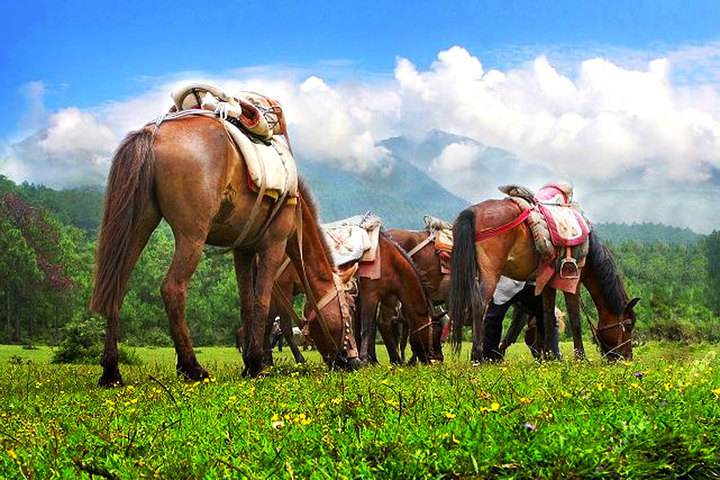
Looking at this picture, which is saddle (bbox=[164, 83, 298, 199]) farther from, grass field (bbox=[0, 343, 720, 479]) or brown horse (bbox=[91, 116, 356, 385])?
grass field (bbox=[0, 343, 720, 479])

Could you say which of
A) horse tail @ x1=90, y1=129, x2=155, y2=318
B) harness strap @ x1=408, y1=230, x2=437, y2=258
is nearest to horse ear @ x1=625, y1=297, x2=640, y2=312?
harness strap @ x1=408, y1=230, x2=437, y2=258

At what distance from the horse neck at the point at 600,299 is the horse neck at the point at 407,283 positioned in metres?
2.45

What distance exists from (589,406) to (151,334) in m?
28.8

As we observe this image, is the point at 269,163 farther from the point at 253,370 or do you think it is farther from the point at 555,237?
the point at 555,237

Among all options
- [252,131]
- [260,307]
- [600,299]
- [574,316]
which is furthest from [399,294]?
[252,131]

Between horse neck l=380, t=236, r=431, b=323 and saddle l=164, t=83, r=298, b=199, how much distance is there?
4128 millimetres

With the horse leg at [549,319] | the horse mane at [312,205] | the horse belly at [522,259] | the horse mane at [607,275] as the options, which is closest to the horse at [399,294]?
the horse belly at [522,259]

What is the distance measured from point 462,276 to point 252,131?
3764 mm

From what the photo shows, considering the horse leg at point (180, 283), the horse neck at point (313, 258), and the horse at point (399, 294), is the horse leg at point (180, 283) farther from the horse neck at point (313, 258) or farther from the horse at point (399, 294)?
the horse at point (399, 294)

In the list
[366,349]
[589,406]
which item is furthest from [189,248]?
[366,349]

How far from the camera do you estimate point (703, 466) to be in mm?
3689

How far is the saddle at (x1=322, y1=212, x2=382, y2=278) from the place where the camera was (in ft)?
39.7

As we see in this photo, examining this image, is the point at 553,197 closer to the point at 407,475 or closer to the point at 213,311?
the point at 407,475

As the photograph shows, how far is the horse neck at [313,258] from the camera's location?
9.59 m
